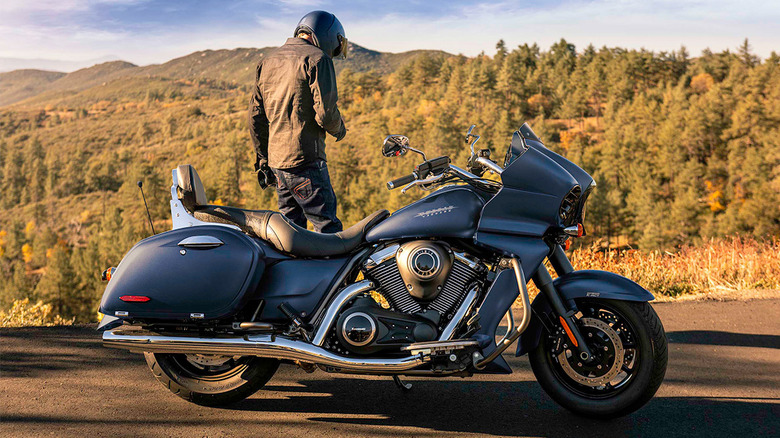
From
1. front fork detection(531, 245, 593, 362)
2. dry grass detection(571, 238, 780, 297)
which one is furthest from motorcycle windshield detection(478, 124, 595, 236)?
dry grass detection(571, 238, 780, 297)

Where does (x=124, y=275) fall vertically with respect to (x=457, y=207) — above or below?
below

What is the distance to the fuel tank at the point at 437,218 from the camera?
365 centimetres

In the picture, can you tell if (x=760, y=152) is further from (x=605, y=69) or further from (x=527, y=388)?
(x=527, y=388)

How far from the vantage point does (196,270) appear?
12.4 ft

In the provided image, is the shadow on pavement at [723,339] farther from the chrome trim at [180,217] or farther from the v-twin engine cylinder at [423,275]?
the chrome trim at [180,217]

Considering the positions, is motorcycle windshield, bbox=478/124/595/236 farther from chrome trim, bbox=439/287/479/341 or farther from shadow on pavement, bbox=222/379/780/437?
shadow on pavement, bbox=222/379/780/437

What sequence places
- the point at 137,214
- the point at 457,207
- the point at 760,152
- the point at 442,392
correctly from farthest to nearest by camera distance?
the point at 137,214 → the point at 760,152 → the point at 442,392 → the point at 457,207

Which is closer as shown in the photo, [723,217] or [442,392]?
[442,392]

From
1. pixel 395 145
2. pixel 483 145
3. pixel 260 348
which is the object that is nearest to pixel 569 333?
pixel 395 145

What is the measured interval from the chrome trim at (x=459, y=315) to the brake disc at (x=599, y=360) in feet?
2.29

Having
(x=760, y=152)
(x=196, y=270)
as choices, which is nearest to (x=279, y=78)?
(x=196, y=270)

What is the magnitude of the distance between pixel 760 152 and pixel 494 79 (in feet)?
235

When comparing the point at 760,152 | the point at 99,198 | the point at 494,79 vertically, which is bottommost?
the point at 99,198

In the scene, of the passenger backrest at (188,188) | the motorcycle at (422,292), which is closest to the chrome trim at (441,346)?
the motorcycle at (422,292)
